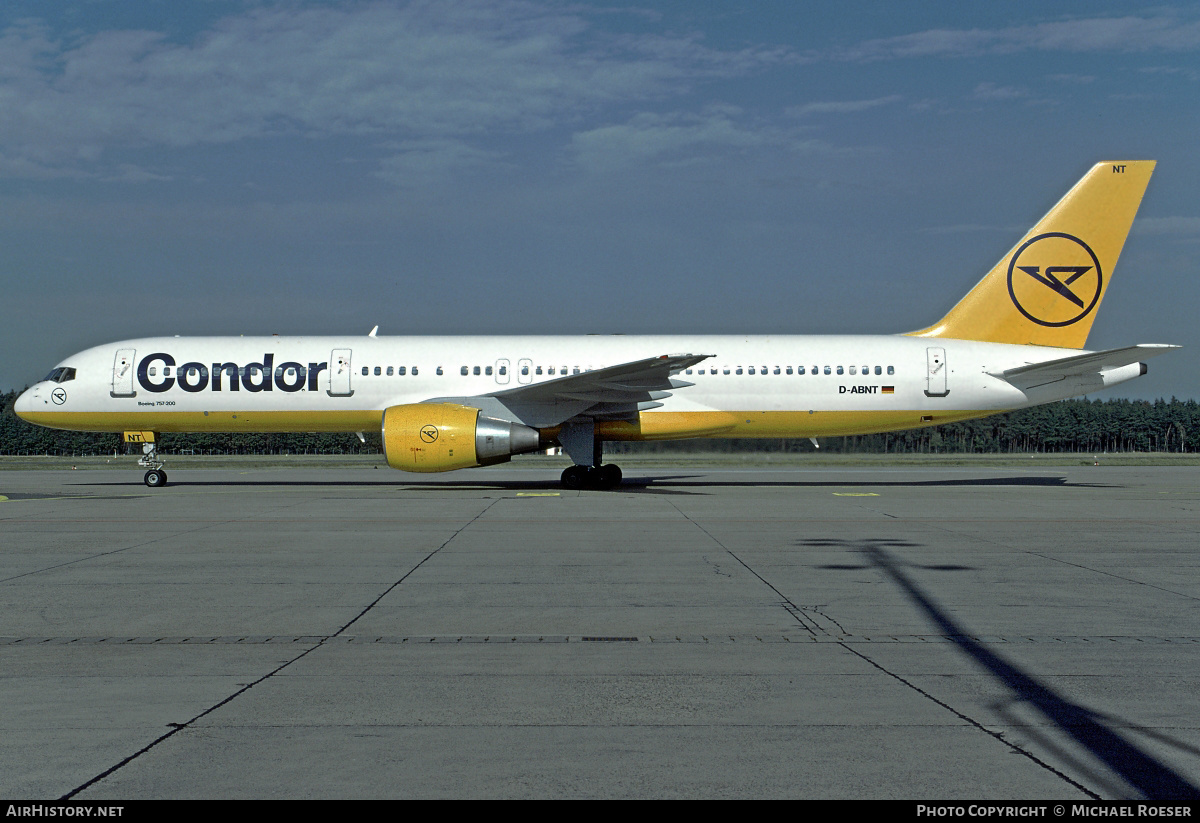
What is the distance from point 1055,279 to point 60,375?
2742 cm

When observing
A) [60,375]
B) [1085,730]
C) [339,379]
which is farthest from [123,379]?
[1085,730]

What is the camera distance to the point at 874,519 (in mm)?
16094

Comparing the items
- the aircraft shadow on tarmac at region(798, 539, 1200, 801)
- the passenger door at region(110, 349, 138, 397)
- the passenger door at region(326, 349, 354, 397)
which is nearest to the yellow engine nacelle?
the passenger door at region(326, 349, 354, 397)

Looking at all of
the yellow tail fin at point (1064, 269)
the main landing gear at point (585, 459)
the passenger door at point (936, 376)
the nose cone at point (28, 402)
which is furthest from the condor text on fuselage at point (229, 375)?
the yellow tail fin at point (1064, 269)

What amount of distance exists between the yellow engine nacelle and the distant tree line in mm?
38795

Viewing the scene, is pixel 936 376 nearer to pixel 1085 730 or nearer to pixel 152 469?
pixel 1085 730

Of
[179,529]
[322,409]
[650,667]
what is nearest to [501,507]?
[179,529]

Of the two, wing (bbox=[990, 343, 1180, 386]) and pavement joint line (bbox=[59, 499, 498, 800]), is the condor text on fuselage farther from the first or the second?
wing (bbox=[990, 343, 1180, 386])

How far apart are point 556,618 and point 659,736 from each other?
325 centimetres

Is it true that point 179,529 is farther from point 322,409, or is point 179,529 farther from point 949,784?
point 949,784

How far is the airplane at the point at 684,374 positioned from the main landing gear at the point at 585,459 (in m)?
0.04

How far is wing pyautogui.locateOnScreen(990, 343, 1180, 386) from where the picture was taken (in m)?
21.9

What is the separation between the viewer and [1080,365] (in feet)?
76.5

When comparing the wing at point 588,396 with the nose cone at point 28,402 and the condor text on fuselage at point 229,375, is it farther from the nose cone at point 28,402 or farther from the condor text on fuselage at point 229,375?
the nose cone at point 28,402
